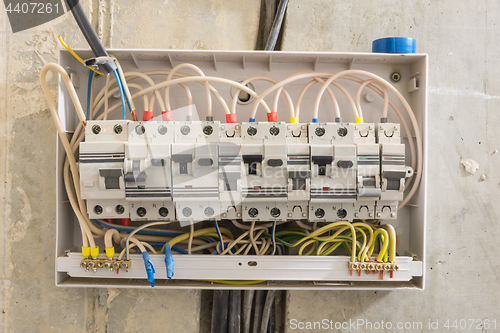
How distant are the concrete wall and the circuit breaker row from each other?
49 cm

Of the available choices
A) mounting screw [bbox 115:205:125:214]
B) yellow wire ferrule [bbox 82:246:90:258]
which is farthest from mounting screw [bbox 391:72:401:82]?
yellow wire ferrule [bbox 82:246:90:258]

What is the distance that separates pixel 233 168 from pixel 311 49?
2.54ft

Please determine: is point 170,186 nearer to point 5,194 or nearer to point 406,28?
point 5,194

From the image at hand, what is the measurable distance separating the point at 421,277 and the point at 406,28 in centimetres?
117

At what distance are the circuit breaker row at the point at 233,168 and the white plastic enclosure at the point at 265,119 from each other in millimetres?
193

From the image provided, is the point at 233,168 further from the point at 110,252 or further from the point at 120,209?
the point at 110,252

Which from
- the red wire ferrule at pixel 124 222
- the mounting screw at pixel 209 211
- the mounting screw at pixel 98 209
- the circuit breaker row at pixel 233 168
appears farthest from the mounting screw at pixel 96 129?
the mounting screw at pixel 209 211

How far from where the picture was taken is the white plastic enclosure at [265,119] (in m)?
1.16

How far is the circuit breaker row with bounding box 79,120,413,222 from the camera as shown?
1.05 meters

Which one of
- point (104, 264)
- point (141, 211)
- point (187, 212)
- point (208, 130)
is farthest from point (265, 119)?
point (104, 264)

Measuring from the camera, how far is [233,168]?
1062mm

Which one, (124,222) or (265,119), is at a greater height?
(265,119)

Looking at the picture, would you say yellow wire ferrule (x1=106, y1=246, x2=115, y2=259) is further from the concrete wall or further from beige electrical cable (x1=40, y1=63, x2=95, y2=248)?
the concrete wall

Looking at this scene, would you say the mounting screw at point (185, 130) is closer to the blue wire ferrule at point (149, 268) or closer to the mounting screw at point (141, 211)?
the mounting screw at point (141, 211)
